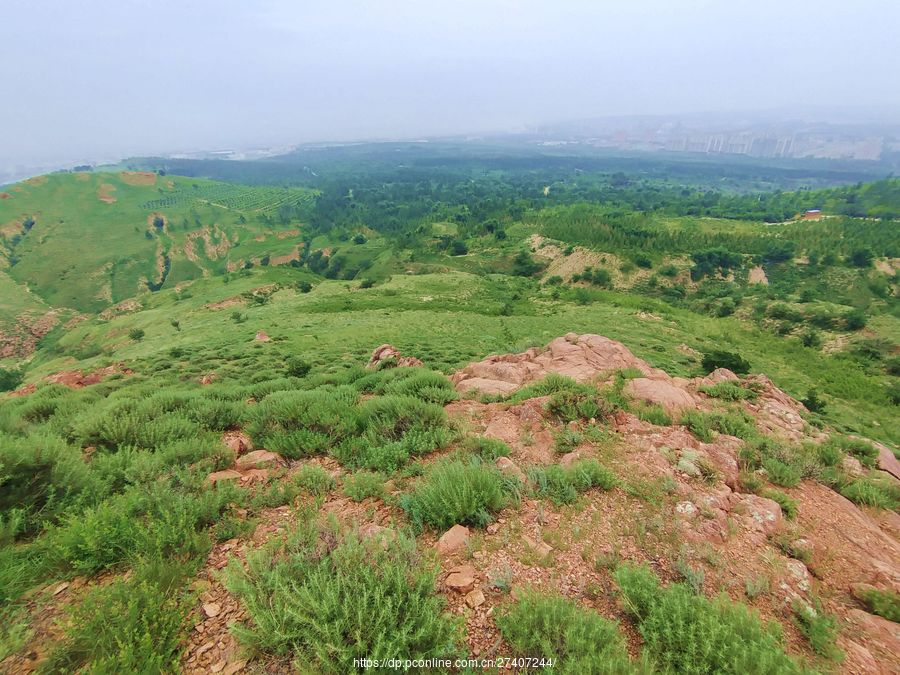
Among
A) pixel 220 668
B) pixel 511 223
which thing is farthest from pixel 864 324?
pixel 511 223

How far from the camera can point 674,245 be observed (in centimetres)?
6425

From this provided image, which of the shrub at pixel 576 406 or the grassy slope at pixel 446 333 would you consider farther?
the grassy slope at pixel 446 333

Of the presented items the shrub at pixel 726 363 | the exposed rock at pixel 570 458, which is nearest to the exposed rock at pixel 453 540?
the exposed rock at pixel 570 458

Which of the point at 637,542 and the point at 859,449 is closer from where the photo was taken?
the point at 637,542

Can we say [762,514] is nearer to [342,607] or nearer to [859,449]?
[342,607]

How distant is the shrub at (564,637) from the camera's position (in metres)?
2.61

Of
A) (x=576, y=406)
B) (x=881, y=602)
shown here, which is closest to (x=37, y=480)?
(x=576, y=406)

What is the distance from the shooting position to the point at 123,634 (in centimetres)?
277

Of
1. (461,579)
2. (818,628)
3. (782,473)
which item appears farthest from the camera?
(782,473)

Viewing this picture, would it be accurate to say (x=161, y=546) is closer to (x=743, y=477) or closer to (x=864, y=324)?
(x=743, y=477)

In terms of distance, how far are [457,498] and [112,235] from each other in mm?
132605

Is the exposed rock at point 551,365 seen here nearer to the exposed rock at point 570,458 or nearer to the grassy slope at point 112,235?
the exposed rock at point 570,458

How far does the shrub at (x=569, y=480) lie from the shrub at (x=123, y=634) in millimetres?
4066

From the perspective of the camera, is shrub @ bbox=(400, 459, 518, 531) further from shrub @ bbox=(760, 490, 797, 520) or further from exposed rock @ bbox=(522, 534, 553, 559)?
shrub @ bbox=(760, 490, 797, 520)
